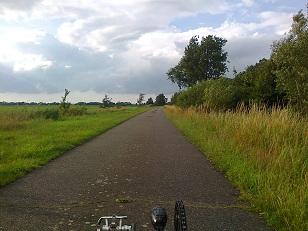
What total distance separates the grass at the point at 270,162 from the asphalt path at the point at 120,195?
0.26 metres

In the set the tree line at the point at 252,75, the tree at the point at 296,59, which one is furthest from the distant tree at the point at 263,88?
the tree at the point at 296,59

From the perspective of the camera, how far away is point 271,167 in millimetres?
5961

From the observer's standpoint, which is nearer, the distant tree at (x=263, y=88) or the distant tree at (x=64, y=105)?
the distant tree at (x=263, y=88)

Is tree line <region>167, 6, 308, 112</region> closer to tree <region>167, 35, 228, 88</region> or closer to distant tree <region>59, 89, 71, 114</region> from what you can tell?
tree <region>167, 35, 228, 88</region>

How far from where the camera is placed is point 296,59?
424 inches

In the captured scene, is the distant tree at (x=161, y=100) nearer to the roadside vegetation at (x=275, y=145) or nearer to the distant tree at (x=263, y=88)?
the distant tree at (x=263, y=88)

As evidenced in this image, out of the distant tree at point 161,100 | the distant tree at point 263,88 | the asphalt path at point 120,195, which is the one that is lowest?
the asphalt path at point 120,195

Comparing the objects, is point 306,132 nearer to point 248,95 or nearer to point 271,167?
point 271,167

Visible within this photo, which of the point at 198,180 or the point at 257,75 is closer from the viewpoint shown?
the point at 198,180

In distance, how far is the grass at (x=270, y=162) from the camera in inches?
162

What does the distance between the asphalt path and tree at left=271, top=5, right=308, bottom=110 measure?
526cm

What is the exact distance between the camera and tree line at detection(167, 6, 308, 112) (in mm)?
10828

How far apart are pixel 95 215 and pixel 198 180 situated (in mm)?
2722

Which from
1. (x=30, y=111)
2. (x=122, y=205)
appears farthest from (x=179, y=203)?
(x=30, y=111)
